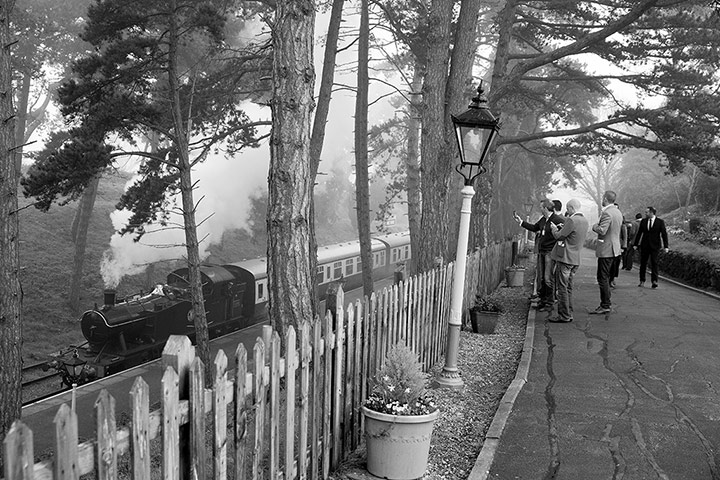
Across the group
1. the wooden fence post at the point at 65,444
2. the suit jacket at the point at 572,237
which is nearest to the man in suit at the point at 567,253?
the suit jacket at the point at 572,237

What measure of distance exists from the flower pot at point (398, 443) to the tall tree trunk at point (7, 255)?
6148 millimetres

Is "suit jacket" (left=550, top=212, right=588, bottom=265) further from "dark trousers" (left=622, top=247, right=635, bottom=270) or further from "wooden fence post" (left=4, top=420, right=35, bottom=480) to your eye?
"dark trousers" (left=622, top=247, right=635, bottom=270)

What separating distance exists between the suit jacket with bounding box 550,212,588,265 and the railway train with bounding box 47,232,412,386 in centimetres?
538

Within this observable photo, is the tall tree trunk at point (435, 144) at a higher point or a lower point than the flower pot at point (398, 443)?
higher

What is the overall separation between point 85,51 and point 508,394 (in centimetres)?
2912

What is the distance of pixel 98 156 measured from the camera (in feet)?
45.2

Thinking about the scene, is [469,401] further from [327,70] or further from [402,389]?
[327,70]

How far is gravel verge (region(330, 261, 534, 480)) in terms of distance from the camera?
5307 millimetres

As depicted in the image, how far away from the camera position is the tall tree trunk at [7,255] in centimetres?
875

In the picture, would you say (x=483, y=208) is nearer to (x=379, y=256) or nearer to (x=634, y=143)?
(x=634, y=143)

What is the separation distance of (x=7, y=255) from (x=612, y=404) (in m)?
7.75

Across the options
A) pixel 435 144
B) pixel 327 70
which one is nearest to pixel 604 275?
pixel 435 144

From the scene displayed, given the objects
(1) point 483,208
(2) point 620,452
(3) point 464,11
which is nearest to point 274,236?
(2) point 620,452

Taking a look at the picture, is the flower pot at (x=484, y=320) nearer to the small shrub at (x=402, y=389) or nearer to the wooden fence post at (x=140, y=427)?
the small shrub at (x=402, y=389)
